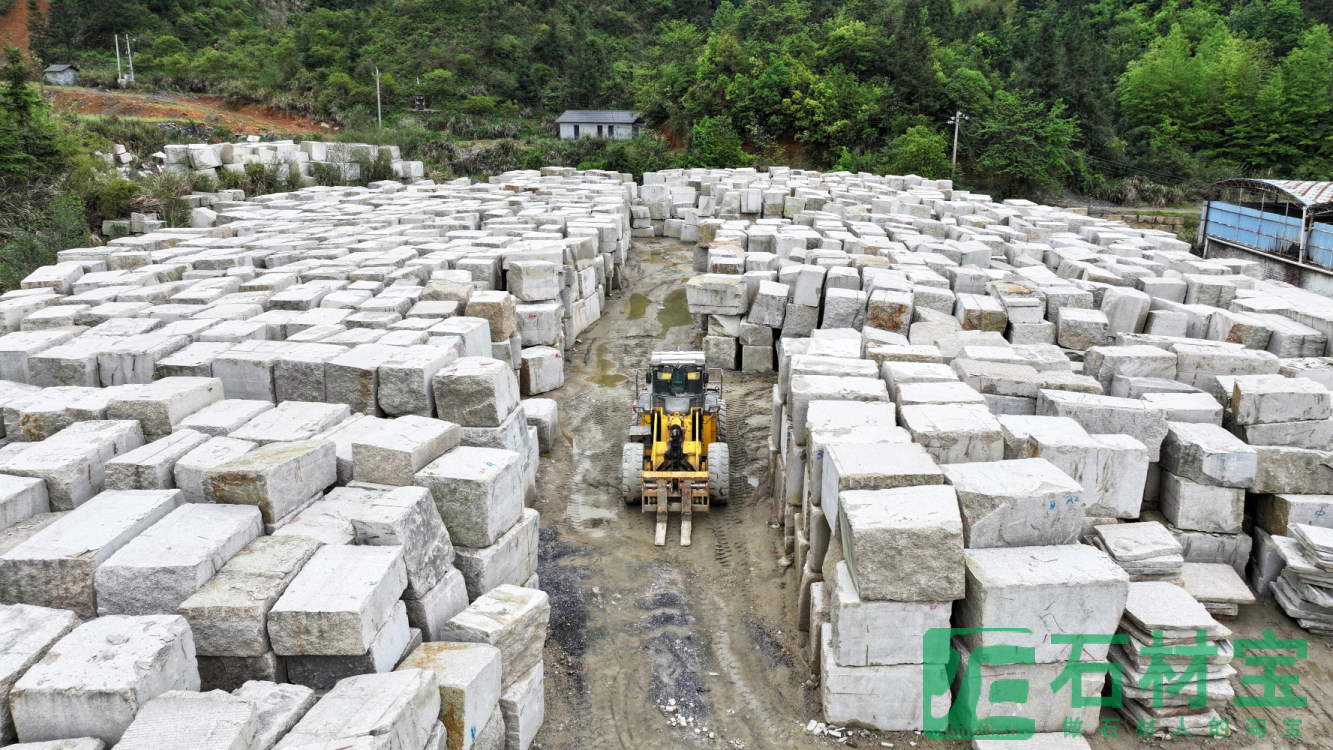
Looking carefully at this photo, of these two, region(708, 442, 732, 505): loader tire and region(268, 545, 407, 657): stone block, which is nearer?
region(268, 545, 407, 657): stone block

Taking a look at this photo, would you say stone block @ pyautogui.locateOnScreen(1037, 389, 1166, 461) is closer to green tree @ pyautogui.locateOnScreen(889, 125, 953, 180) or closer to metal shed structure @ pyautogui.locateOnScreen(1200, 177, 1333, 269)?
metal shed structure @ pyautogui.locateOnScreen(1200, 177, 1333, 269)

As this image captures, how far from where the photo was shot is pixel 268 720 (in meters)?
4.29

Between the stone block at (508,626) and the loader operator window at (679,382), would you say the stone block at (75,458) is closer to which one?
the stone block at (508,626)

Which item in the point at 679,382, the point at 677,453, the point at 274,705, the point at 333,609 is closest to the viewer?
the point at 274,705

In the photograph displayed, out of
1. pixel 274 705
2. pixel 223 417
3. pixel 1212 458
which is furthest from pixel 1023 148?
pixel 274 705

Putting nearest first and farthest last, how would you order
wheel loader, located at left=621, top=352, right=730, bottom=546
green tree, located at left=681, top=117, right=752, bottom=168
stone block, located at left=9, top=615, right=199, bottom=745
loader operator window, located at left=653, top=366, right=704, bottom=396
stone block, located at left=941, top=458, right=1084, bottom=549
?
1. stone block, located at left=9, top=615, right=199, bottom=745
2. stone block, located at left=941, top=458, right=1084, bottom=549
3. wheel loader, located at left=621, top=352, right=730, bottom=546
4. loader operator window, located at left=653, top=366, right=704, bottom=396
5. green tree, located at left=681, top=117, right=752, bottom=168

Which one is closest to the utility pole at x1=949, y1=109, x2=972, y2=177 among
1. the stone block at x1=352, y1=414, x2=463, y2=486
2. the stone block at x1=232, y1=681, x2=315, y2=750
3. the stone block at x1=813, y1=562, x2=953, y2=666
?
the stone block at x1=813, y1=562, x2=953, y2=666

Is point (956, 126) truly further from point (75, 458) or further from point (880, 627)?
point (75, 458)

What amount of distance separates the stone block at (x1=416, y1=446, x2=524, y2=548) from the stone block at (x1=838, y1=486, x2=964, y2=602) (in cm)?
280

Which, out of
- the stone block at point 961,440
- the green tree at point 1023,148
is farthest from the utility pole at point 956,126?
the stone block at point 961,440

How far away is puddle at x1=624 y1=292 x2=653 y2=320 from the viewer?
18.3 metres

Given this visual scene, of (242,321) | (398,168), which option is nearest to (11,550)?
(242,321)

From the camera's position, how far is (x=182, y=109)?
4288 cm

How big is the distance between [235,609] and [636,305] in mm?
14854
